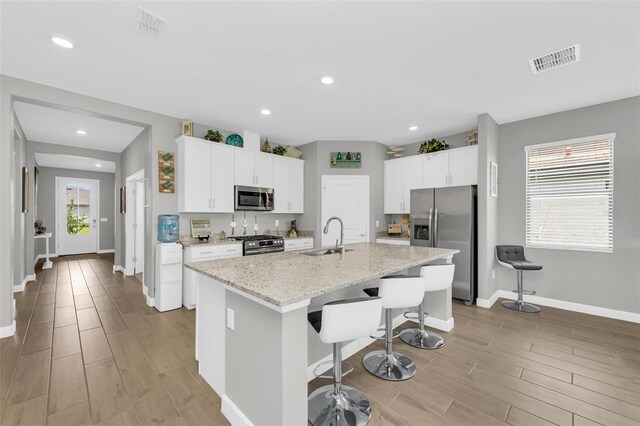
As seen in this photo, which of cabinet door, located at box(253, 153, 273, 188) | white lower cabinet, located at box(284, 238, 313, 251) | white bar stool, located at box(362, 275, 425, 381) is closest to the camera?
white bar stool, located at box(362, 275, 425, 381)

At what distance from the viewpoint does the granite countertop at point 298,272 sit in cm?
143

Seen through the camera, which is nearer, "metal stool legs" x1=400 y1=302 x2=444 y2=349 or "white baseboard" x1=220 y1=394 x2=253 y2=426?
"white baseboard" x1=220 y1=394 x2=253 y2=426

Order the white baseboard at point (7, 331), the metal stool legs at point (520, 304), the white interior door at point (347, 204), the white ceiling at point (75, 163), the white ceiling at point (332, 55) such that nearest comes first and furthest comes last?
1. the white ceiling at point (332, 55)
2. the white baseboard at point (7, 331)
3. the metal stool legs at point (520, 304)
4. the white interior door at point (347, 204)
5. the white ceiling at point (75, 163)

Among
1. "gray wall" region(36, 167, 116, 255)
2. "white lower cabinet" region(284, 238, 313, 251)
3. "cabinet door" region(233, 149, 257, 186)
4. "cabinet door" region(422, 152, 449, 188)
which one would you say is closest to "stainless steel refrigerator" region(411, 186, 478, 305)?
"cabinet door" region(422, 152, 449, 188)

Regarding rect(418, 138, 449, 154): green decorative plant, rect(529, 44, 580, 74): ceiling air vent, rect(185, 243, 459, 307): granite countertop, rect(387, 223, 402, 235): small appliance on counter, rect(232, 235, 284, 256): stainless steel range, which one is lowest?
rect(232, 235, 284, 256): stainless steel range

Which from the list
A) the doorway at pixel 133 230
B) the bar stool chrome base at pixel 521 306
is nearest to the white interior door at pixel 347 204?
the bar stool chrome base at pixel 521 306

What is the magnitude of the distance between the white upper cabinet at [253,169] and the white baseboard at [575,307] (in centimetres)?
409

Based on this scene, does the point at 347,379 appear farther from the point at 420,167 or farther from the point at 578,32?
the point at 420,167

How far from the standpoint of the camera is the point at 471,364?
7.97 ft

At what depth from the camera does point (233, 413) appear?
170 cm

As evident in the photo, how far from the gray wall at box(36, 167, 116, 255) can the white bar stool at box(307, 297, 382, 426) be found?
8.40 meters

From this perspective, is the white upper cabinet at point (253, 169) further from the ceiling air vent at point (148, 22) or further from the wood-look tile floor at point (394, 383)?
the ceiling air vent at point (148, 22)

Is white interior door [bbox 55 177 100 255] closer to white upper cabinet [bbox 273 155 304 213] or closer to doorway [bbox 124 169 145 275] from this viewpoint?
doorway [bbox 124 169 145 275]

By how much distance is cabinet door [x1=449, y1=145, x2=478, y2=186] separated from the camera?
4.28 m
